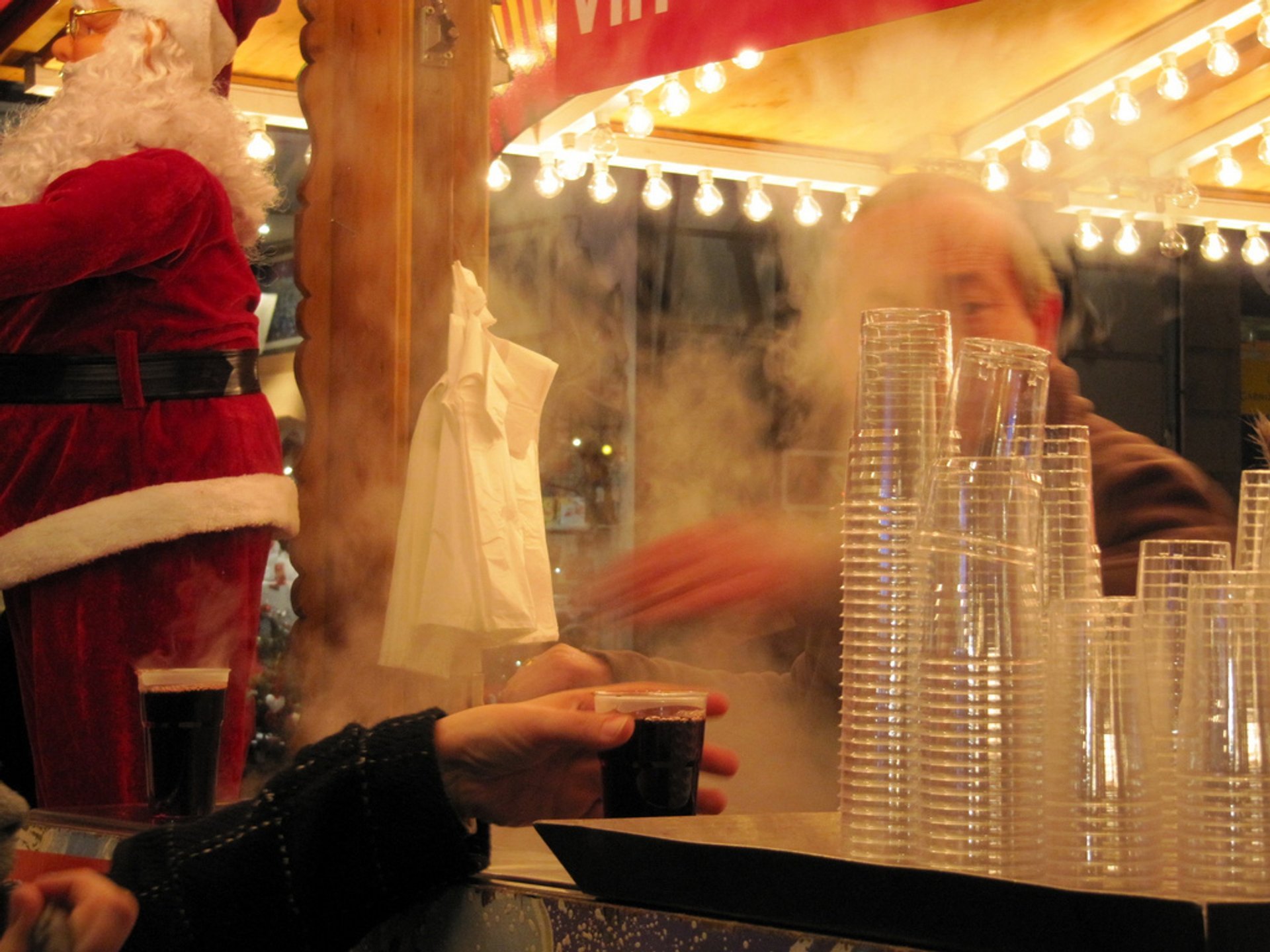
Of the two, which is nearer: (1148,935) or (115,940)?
(1148,935)

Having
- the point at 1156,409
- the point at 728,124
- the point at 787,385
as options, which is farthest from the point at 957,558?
the point at 1156,409

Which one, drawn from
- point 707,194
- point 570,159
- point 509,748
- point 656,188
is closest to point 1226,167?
point 707,194

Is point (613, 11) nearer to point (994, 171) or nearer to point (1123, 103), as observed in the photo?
point (994, 171)

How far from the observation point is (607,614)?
1.63 meters

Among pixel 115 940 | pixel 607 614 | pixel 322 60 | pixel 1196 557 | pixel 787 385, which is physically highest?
pixel 322 60

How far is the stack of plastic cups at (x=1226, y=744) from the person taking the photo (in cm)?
57

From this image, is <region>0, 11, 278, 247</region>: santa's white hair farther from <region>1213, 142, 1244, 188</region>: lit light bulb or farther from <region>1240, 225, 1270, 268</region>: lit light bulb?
<region>1240, 225, 1270, 268</region>: lit light bulb

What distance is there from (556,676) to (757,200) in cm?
202

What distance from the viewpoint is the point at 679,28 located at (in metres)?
1.50

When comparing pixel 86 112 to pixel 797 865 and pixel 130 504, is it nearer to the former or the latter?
pixel 130 504

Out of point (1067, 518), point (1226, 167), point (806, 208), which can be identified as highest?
point (1226, 167)

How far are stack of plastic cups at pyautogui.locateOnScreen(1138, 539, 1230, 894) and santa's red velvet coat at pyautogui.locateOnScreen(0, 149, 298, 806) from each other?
145 centimetres

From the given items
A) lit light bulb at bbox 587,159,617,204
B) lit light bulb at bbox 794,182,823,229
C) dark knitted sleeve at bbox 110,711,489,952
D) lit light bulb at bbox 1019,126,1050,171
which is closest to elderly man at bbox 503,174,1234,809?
dark knitted sleeve at bbox 110,711,489,952

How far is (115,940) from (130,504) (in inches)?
48.7
